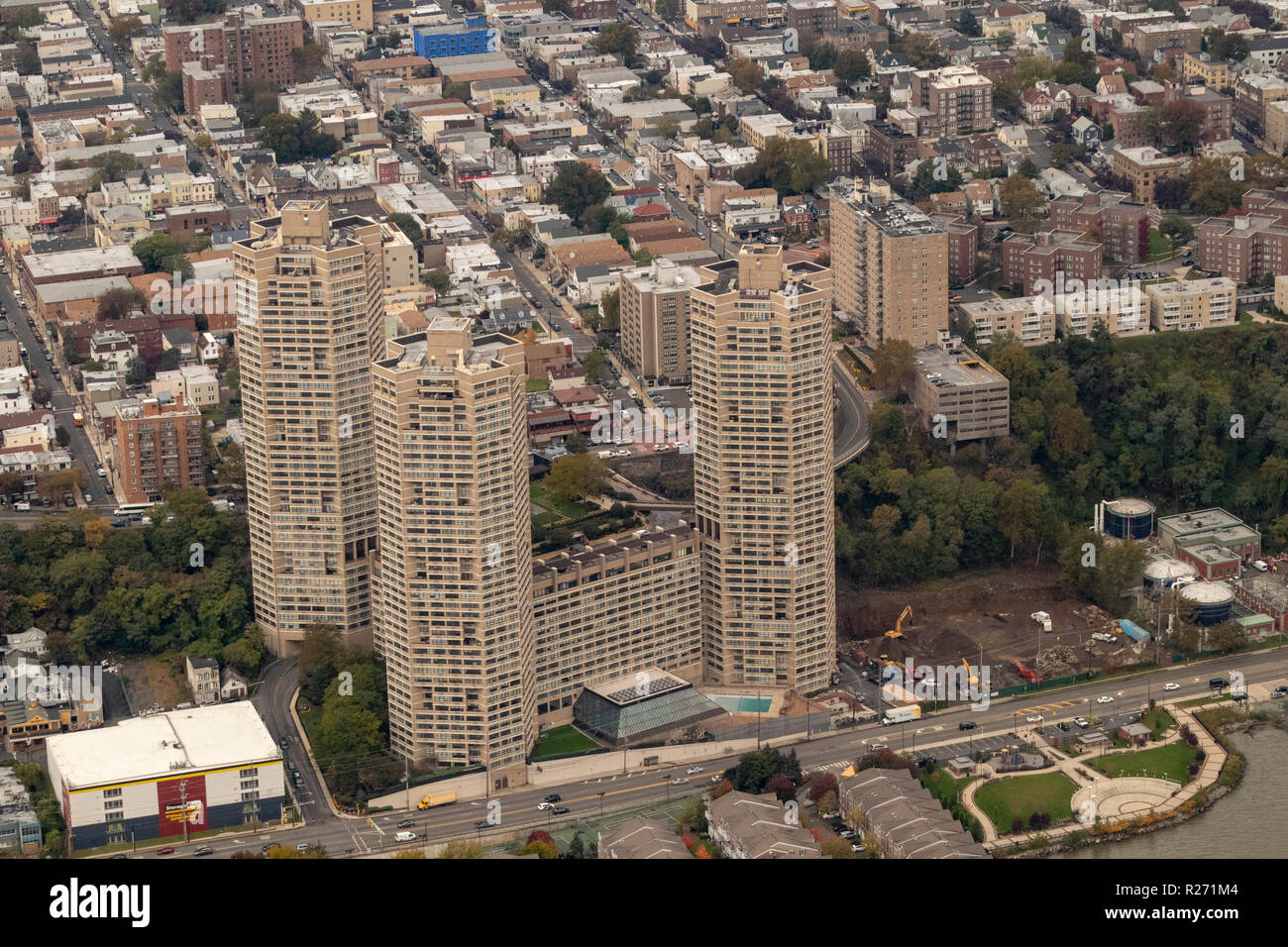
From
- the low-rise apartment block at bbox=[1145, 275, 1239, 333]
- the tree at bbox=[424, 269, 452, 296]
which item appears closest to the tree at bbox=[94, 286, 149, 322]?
the tree at bbox=[424, 269, 452, 296]

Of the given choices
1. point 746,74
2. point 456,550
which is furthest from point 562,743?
point 746,74

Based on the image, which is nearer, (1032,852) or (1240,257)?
(1032,852)

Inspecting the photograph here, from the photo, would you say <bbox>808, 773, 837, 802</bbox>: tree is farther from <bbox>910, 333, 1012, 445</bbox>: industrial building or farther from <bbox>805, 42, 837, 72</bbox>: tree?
<bbox>805, 42, 837, 72</bbox>: tree

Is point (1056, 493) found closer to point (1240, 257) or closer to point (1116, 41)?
point (1240, 257)

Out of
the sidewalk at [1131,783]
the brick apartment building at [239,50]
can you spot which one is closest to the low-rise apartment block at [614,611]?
the sidewalk at [1131,783]

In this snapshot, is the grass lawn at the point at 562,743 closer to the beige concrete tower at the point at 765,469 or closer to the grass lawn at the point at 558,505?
the beige concrete tower at the point at 765,469

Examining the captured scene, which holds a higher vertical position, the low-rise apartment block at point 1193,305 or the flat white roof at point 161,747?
the low-rise apartment block at point 1193,305
